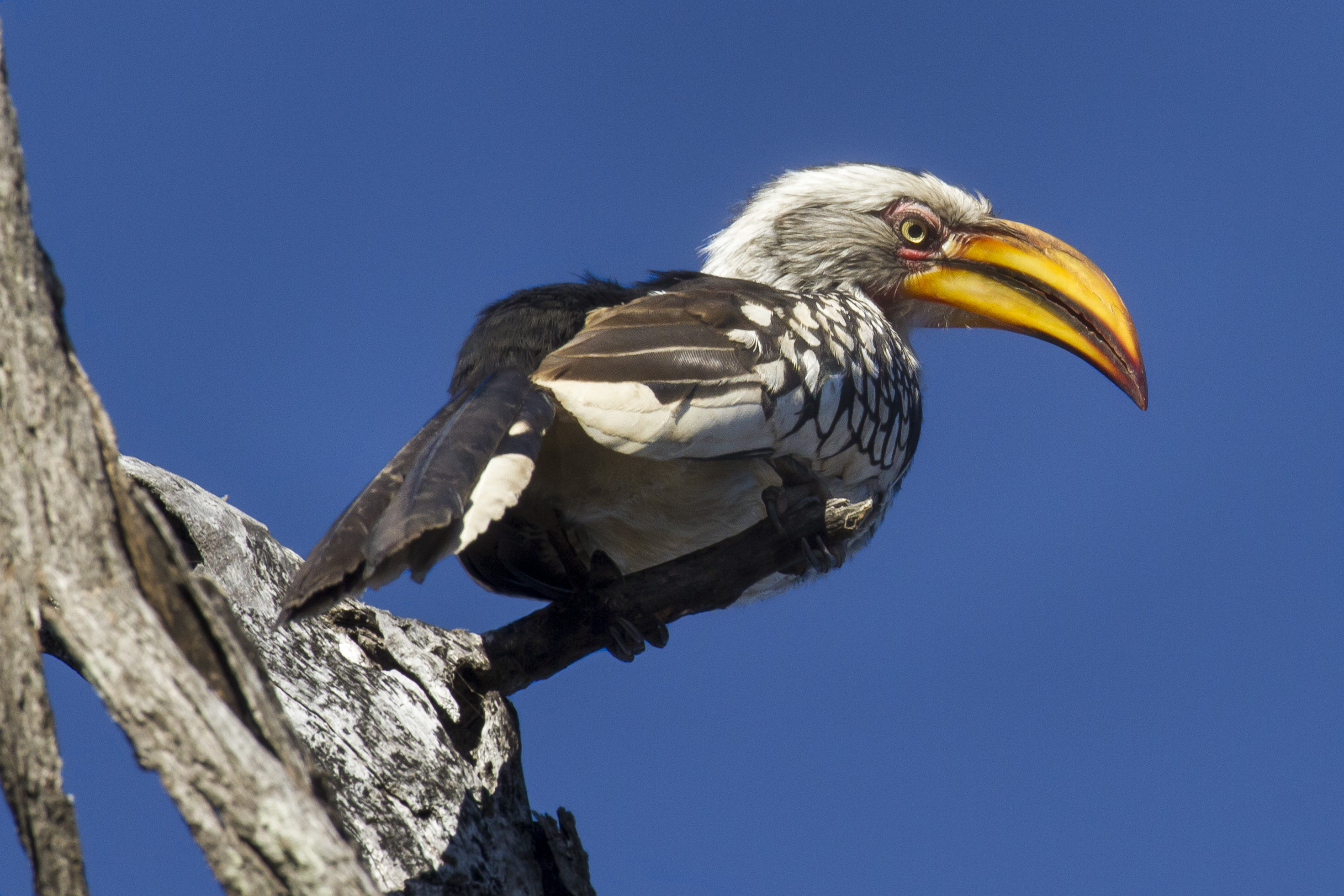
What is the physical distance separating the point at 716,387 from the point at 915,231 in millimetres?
2466

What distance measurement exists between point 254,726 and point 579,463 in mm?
2026

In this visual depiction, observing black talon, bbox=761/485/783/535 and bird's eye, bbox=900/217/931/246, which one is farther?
bird's eye, bbox=900/217/931/246

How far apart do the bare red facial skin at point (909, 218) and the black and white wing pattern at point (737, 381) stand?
1104 millimetres

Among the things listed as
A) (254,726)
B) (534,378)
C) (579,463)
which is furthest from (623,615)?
(254,726)

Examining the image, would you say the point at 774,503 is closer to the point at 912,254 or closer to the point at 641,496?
the point at 641,496

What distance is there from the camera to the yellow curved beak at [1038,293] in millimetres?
5062

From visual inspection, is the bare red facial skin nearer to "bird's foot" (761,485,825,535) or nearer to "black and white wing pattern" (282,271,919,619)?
"black and white wing pattern" (282,271,919,619)

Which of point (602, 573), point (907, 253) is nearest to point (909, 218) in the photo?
point (907, 253)

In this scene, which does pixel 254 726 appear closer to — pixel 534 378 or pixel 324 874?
pixel 324 874

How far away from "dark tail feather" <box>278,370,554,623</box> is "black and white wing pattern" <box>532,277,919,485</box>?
27 centimetres

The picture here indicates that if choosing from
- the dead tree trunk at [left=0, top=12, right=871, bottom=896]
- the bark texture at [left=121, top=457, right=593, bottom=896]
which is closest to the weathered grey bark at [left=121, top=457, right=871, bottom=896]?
the bark texture at [left=121, top=457, right=593, bottom=896]

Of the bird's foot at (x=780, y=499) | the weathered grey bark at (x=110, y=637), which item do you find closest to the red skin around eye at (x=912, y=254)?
the bird's foot at (x=780, y=499)

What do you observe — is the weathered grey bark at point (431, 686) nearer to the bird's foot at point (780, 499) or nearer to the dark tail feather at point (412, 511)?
the bird's foot at point (780, 499)

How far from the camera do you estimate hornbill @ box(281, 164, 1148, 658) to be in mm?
2803
